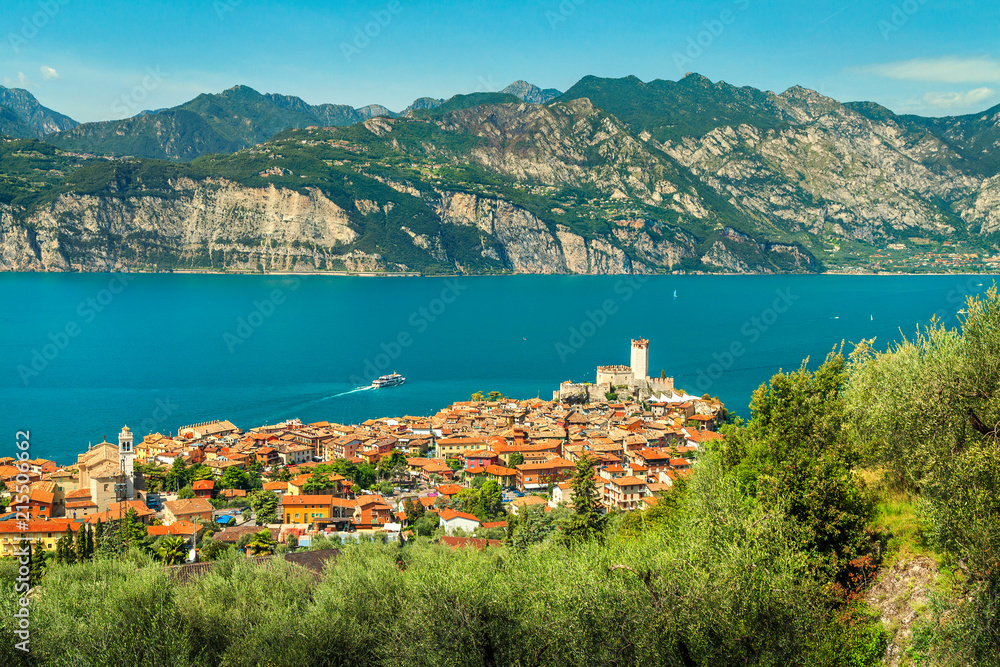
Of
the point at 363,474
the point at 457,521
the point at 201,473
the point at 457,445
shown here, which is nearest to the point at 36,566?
the point at 457,521

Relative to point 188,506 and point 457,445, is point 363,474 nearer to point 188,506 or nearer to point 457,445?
point 457,445

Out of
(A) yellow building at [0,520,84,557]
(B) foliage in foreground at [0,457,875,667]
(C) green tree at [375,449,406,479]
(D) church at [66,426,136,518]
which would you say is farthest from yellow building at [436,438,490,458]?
(B) foliage in foreground at [0,457,875,667]

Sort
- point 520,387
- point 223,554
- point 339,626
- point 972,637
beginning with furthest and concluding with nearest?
point 520,387
point 223,554
point 339,626
point 972,637

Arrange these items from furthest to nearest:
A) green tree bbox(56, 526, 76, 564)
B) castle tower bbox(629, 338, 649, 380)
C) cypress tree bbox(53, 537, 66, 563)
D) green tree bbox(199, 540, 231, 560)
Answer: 1. castle tower bbox(629, 338, 649, 380)
2. green tree bbox(199, 540, 231, 560)
3. green tree bbox(56, 526, 76, 564)
4. cypress tree bbox(53, 537, 66, 563)

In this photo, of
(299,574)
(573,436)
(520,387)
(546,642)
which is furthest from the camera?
(520,387)

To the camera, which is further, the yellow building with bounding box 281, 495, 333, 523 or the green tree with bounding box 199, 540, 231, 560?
the yellow building with bounding box 281, 495, 333, 523

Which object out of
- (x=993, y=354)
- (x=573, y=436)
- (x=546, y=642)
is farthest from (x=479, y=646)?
(x=573, y=436)

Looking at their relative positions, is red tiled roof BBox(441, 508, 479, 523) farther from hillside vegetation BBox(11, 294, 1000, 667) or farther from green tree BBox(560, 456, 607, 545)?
hillside vegetation BBox(11, 294, 1000, 667)

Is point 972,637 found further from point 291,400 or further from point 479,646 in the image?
point 291,400
